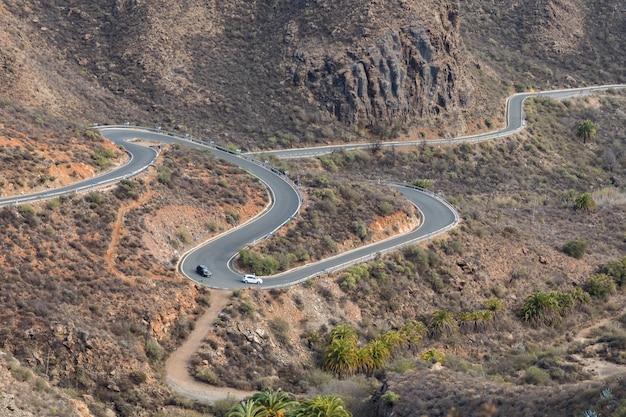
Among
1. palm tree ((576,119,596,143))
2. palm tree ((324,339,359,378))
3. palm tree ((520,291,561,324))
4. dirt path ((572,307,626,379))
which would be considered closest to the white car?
palm tree ((324,339,359,378))

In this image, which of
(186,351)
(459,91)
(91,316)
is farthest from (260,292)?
(459,91)

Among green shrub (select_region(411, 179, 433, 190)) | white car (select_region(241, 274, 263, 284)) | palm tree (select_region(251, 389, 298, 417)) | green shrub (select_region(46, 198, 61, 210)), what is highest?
green shrub (select_region(46, 198, 61, 210))

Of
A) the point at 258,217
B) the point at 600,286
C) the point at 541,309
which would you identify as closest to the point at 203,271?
the point at 258,217

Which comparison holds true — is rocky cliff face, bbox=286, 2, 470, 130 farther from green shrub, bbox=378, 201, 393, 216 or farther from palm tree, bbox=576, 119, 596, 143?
green shrub, bbox=378, 201, 393, 216

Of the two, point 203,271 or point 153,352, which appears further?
point 203,271

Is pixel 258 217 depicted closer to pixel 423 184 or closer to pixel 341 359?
pixel 341 359

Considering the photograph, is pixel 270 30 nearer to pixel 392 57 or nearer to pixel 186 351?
pixel 392 57
